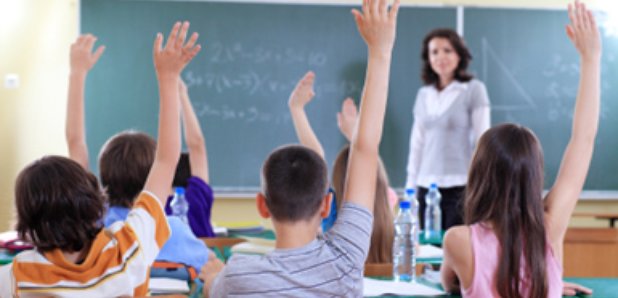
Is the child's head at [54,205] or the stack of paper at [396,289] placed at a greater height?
the child's head at [54,205]

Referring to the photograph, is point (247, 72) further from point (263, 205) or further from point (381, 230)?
point (263, 205)

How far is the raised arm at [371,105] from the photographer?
1.63 meters

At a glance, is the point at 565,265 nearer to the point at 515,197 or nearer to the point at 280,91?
the point at 515,197

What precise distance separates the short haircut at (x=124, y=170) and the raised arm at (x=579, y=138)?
1231mm

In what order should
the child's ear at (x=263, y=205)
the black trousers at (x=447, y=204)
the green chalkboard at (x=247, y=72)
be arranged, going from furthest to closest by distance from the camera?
the green chalkboard at (x=247, y=72) → the black trousers at (x=447, y=204) → the child's ear at (x=263, y=205)

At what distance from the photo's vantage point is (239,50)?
5.43m

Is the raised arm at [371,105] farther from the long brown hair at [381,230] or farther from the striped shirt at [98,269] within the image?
the long brown hair at [381,230]

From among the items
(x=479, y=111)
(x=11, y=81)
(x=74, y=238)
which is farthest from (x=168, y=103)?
(x=11, y=81)

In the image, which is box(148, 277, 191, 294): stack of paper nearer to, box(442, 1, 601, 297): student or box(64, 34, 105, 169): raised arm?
box(64, 34, 105, 169): raised arm

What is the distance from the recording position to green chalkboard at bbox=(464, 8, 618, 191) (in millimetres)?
5582

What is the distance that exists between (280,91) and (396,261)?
306 cm

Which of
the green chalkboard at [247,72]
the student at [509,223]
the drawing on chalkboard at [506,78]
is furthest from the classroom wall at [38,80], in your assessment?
the student at [509,223]

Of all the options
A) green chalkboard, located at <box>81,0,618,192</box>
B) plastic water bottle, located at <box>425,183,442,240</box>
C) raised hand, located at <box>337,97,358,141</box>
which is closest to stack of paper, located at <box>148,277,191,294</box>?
raised hand, located at <box>337,97,358,141</box>

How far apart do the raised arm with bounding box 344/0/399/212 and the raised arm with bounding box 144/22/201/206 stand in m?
0.42
